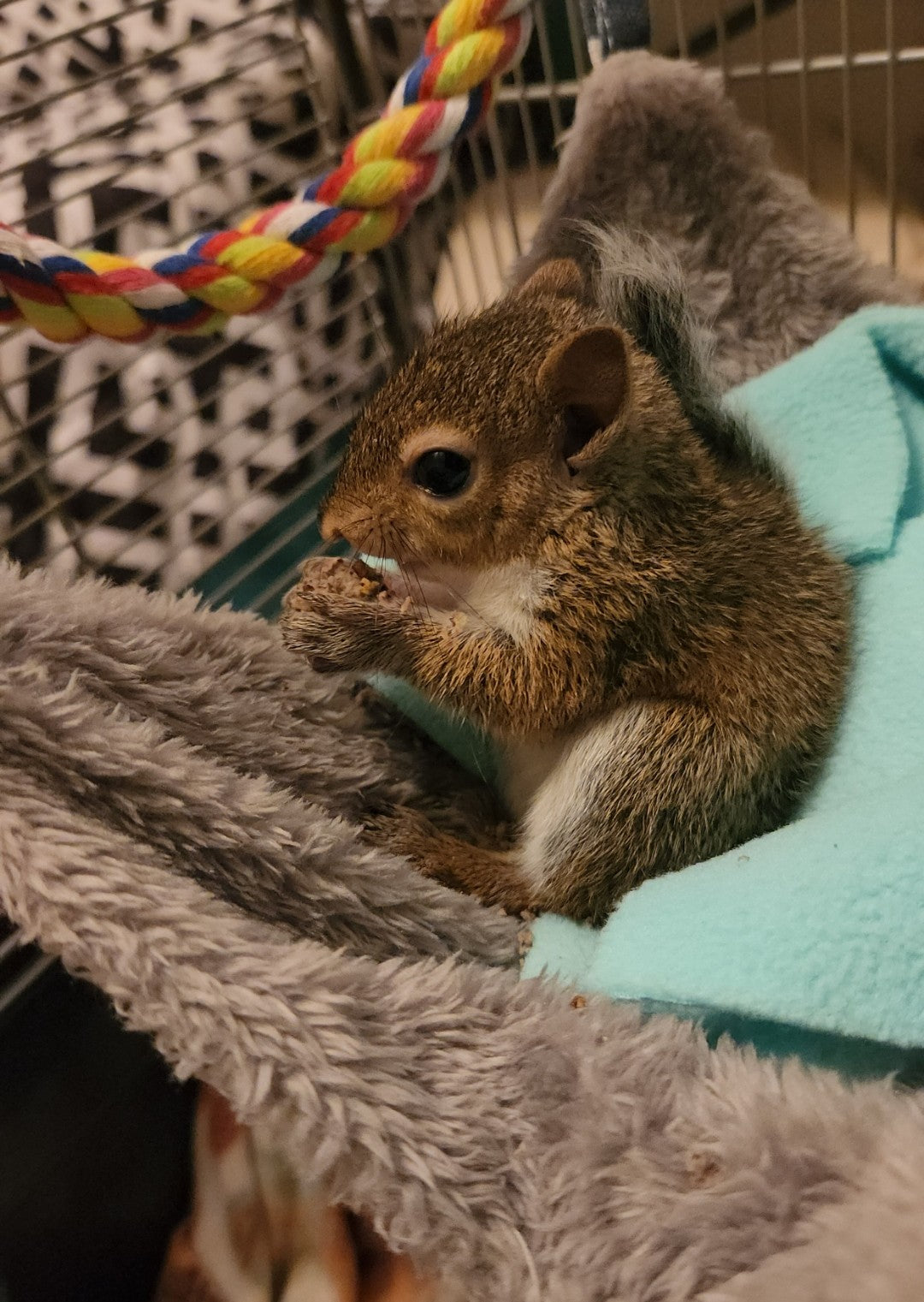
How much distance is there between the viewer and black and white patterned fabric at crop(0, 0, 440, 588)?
130 cm

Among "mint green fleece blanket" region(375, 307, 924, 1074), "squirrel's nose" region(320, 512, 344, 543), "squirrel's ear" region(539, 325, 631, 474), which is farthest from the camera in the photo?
"squirrel's nose" region(320, 512, 344, 543)

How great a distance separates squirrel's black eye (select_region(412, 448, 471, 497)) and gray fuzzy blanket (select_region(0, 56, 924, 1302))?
254 mm

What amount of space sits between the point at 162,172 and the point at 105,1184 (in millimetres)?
1252

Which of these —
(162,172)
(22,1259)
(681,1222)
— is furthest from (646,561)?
(162,172)

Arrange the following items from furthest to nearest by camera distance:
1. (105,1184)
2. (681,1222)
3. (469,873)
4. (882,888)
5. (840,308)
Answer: (840,308) < (469,873) < (105,1184) < (882,888) < (681,1222)

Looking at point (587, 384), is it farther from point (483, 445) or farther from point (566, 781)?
point (566, 781)

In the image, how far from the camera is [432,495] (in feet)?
3.00

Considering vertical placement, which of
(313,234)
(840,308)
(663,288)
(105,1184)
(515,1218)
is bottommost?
(105,1184)

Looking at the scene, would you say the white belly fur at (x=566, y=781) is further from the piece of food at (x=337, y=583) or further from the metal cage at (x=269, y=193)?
the metal cage at (x=269, y=193)

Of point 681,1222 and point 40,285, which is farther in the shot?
point 40,285

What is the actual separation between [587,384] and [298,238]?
30cm

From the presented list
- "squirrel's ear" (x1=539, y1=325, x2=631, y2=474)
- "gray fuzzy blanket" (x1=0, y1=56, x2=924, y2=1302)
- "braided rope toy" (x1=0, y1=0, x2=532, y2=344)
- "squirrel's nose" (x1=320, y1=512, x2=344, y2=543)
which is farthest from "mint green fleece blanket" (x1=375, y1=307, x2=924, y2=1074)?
"braided rope toy" (x1=0, y1=0, x2=532, y2=344)

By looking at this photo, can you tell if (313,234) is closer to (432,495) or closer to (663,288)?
(432,495)

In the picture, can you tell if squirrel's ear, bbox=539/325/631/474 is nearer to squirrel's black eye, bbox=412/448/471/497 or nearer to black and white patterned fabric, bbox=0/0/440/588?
squirrel's black eye, bbox=412/448/471/497
